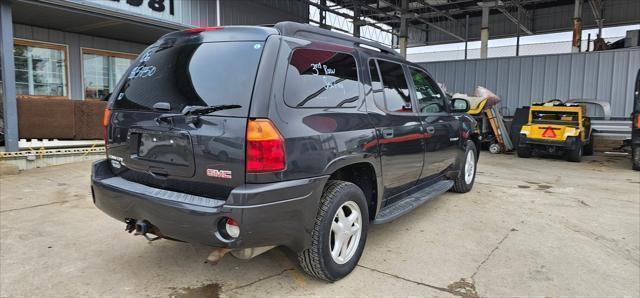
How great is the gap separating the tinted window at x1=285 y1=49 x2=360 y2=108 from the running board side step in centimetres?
102

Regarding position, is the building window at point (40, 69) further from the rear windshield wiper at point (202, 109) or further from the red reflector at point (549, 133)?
the red reflector at point (549, 133)

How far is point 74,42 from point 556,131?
39.9 feet

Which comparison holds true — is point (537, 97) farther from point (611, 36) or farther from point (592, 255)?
point (611, 36)

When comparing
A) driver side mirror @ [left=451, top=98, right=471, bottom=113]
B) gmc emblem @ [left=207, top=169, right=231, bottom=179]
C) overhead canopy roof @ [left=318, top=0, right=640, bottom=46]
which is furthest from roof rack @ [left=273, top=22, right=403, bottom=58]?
overhead canopy roof @ [left=318, top=0, right=640, bottom=46]

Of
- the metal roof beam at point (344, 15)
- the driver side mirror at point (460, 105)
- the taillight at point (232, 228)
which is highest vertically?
the metal roof beam at point (344, 15)

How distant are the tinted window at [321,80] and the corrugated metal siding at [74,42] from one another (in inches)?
393

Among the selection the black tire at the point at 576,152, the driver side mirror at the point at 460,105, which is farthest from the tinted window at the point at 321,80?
the black tire at the point at 576,152

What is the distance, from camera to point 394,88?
12.8ft

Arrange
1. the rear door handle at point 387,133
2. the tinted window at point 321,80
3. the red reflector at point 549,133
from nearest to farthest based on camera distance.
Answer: the tinted window at point 321,80 < the rear door handle at point 387,133 < the red reflector at point 549,133

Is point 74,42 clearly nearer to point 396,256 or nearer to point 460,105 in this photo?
point 460,105

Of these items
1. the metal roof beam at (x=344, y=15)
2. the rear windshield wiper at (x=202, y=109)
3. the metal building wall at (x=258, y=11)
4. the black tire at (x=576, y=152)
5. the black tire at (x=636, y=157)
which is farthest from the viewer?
the metal roof beam at (x=344, y=15)

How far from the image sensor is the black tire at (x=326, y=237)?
9.18 feet

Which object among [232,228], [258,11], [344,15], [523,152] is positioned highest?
[344,15]

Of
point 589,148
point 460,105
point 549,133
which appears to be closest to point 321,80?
point 460,105
